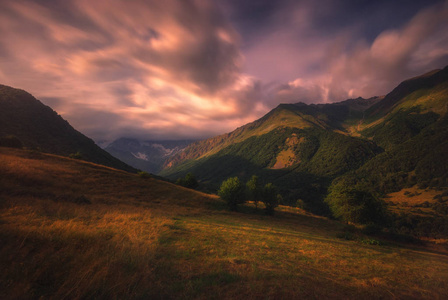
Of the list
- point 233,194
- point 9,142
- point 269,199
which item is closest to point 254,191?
point 269,199

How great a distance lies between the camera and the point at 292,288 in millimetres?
5992

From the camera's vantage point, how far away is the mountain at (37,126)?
9394 cm

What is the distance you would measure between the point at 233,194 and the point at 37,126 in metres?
152

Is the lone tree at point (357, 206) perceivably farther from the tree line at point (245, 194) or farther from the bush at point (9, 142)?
the bush at point (9, 142)

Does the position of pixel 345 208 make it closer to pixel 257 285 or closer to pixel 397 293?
pixel 397 293

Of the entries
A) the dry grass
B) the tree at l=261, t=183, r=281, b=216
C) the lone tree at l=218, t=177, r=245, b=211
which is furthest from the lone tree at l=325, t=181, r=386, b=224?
the dry grass

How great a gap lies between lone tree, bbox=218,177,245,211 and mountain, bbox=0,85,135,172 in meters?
88.5

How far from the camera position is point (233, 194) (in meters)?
41.3

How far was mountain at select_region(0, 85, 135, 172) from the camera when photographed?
9394 centimetres

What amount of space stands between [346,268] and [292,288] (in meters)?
6.20

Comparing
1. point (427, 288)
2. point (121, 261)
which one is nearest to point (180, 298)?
point (121, 261)

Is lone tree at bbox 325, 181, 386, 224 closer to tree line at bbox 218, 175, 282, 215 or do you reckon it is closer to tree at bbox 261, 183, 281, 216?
tree at bbox 261, 183, 281, 216

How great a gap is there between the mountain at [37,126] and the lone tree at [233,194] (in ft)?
290

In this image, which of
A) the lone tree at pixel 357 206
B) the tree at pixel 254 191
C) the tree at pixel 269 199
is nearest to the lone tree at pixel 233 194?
the tree at pixel 254 191
